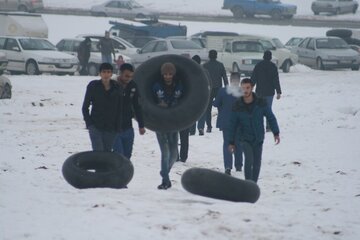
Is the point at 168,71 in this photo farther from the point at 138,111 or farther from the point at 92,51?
the point at 92,51

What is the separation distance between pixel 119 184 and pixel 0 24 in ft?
87.2

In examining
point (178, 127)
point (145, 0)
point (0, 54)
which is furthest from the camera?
point (145, 0)

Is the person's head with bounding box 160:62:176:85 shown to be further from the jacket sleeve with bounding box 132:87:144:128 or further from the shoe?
the shoe

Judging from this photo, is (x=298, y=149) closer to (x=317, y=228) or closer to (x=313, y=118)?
(x=313, y=118)

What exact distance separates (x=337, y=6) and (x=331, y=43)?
20.1 metres

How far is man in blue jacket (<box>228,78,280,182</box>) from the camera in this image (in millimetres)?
9789

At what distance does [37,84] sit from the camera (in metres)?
25.0

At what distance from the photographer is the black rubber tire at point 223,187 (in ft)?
30.4

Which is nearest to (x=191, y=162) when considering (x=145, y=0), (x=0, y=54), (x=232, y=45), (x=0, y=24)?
(x=0, y=54)

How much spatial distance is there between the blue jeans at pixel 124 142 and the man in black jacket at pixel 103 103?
8.4 inches

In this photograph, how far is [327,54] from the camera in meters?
31.8

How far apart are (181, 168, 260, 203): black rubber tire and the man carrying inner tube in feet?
2.24

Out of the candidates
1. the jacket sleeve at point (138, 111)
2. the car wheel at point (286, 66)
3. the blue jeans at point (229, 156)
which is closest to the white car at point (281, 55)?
A: the car wheel at point (286, 66)

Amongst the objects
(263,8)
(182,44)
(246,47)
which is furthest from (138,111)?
(263,8)
